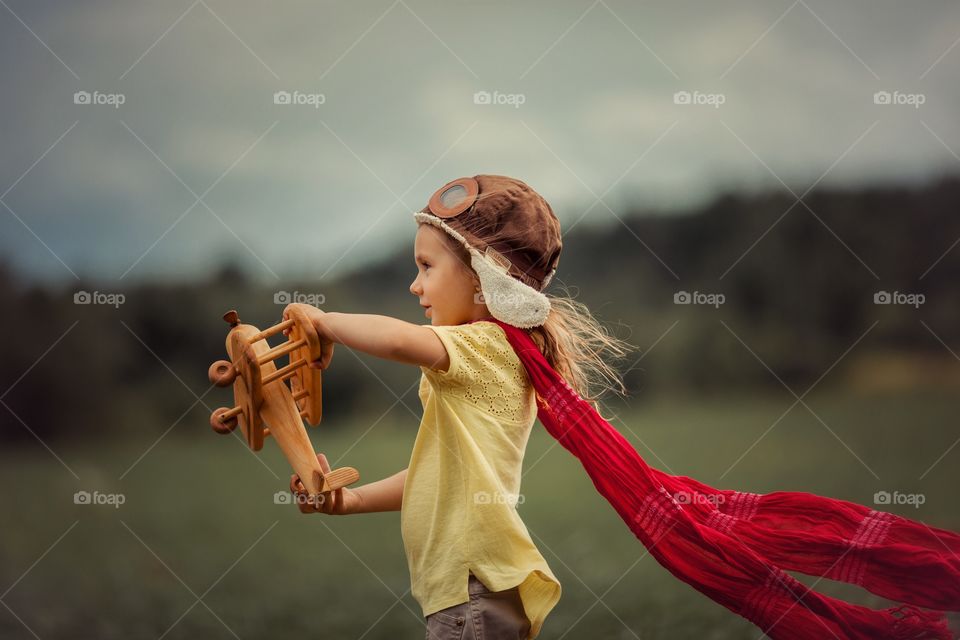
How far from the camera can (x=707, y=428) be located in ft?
8.71

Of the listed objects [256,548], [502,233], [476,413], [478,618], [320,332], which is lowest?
[478,618]

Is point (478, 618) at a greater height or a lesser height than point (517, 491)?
lesser

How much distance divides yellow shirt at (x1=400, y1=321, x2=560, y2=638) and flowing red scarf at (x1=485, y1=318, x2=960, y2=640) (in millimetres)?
111

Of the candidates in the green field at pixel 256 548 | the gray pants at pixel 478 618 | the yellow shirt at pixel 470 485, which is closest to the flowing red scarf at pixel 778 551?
the yellow shirt at pixel 470 485

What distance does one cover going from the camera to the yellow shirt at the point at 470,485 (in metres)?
1.29

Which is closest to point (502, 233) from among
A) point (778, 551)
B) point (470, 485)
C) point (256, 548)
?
point (470, 485)

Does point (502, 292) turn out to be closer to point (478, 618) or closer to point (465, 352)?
point (465, 352)

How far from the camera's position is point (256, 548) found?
2.32 meters

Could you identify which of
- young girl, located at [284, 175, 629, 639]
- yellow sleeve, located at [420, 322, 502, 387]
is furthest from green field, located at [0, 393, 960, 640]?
yellow sleeve, located at [420, 322, 502, 387]

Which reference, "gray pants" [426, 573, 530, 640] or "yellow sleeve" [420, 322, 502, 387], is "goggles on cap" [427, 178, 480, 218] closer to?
"yellow sleeve" [420, 322, 502, 387]

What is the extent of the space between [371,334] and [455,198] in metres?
0.27

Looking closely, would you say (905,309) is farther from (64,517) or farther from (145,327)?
(64,517)

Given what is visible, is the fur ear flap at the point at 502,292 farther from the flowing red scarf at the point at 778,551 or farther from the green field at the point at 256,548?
the green field at the point at 256,548

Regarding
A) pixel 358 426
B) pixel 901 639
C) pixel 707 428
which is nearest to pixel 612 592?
pixel 707 428
